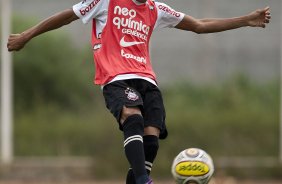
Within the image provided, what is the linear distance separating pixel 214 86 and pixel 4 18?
6.42 meters

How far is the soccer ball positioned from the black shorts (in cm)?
75

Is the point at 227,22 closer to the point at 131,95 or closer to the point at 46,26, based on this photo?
the point at 131,95

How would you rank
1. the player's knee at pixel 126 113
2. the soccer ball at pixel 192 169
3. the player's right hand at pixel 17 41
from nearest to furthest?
the soccer ball at pixel 192 169 < the player's knee at pixel 126 113 < the player's right hand at pixel 17 41

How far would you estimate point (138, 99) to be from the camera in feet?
32.9

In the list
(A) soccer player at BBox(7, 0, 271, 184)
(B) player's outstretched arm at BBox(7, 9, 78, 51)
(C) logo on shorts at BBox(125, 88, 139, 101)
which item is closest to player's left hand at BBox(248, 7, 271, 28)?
(A) soccer player at BBox(7, 0, 271, 184)

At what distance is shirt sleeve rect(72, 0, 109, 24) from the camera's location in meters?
10.2

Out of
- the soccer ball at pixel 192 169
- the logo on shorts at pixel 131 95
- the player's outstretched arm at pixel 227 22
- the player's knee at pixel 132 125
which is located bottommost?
the soccer ball at pixel 192 169

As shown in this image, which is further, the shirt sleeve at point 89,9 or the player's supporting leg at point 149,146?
the player's supporting leg at point 149,146

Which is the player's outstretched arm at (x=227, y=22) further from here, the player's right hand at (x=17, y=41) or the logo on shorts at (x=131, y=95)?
the player's right hand at (x=17, y=41)

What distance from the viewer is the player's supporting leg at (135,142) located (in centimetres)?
980

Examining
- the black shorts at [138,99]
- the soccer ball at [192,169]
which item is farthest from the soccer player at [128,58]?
the soccer ball at [192,169]

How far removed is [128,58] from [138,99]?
0.46 m

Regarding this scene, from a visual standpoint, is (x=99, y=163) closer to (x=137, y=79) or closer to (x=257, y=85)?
(x=257, y=85)

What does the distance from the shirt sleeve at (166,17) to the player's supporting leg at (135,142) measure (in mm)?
1185
